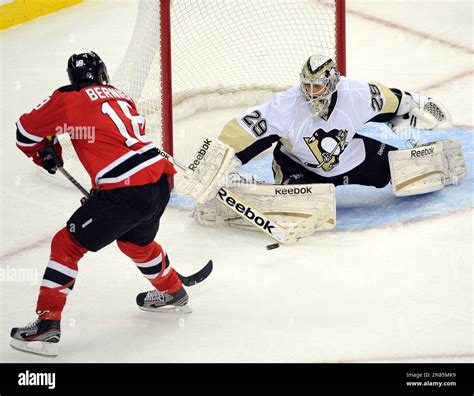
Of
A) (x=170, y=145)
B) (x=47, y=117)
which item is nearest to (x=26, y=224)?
(x=170, y=145)

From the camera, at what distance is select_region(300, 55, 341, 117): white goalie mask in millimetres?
4988

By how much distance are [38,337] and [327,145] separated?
1546 mm

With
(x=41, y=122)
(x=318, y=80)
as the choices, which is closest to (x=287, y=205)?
(x=318, y=80)

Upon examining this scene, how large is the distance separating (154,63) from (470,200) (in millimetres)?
1417

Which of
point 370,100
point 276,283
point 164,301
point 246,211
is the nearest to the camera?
point 164,301

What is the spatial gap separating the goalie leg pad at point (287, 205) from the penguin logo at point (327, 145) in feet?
0.41

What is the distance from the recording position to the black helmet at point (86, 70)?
418 centimetres

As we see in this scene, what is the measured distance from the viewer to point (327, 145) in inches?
203

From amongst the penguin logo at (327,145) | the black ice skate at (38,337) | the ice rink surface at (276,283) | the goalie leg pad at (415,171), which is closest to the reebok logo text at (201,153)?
the ice rink surface at (276,283)

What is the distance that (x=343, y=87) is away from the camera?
16.9 ft

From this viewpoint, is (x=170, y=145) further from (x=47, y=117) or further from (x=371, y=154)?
(x=47, y=117)

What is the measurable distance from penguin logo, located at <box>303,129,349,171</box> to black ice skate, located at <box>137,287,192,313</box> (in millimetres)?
967

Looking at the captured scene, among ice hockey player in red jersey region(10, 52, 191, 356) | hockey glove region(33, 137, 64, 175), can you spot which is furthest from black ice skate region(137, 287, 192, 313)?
hockey glove region(33, 137, 64, 175)

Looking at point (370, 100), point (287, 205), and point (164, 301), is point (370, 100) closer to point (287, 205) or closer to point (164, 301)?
point (287, 205)
